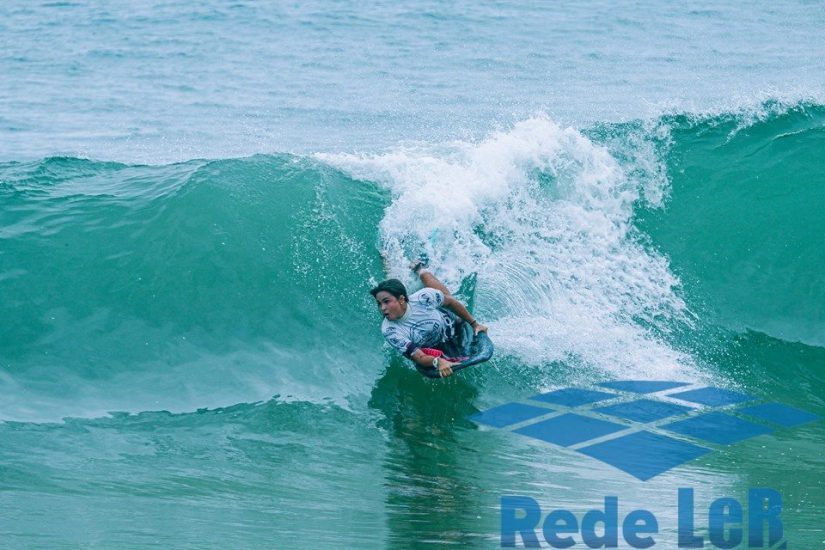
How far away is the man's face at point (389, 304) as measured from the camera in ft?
25.3

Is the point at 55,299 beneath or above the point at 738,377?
above

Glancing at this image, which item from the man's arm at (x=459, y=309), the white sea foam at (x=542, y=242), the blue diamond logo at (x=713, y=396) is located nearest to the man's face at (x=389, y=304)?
the man's arm at (x=459, y=309)

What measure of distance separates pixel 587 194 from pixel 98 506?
6.63 meters

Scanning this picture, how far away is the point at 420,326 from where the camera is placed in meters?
7.96

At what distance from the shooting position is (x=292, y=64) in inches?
768

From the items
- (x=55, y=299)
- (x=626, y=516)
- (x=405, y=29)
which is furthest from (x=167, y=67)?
(x=626, y=516)

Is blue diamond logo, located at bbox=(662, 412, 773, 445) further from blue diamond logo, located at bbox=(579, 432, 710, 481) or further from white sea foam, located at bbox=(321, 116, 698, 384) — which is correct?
white sea foam, located at bbox=(321, 116, 698, 384)

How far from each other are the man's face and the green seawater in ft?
2.82

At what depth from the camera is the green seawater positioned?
6410 mm

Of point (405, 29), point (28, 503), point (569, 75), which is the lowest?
point (28, 503)

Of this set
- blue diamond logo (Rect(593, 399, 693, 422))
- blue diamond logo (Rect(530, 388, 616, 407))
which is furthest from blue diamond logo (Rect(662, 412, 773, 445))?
blue diamond logo (Rect(530, 388, 616, 407))

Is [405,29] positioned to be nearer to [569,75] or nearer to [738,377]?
[569,75]

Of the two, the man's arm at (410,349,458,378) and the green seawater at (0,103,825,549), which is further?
the man's arm at (410,349,458,378)

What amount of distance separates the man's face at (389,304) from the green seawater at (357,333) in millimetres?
860
